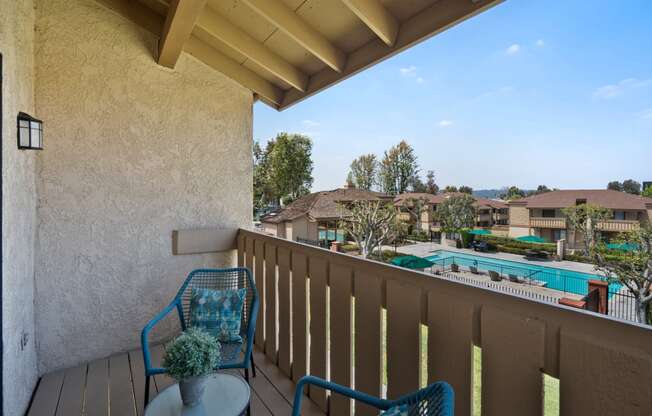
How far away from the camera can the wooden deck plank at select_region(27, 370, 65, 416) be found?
2195 mm

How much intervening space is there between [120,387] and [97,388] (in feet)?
0.56

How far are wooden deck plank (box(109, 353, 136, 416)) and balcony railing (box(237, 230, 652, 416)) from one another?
1126 mm

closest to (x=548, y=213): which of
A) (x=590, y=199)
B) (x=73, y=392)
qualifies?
(x=590, y=199)

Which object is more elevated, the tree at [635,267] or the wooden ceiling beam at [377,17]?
the wooden ceiling beam at [377,17]

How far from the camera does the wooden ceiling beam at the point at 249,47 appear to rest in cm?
270

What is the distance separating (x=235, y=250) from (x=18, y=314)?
1829 mm

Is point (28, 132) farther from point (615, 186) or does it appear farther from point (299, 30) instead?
point (615, 186)

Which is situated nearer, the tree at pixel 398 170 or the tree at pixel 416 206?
the tree at pixel 398 170

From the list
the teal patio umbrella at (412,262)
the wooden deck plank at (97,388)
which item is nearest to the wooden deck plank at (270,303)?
the wooden deck plank at (97,388)

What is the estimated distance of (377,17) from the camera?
2.06 meters

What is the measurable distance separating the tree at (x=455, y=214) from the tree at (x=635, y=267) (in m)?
6.94

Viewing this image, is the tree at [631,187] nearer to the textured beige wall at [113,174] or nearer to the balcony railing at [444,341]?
the balcony railing at [444,341]

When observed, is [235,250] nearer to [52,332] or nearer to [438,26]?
[52,332]

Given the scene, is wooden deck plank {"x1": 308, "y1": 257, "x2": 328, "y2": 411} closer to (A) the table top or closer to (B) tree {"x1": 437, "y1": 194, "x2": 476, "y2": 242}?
(A) the table top
